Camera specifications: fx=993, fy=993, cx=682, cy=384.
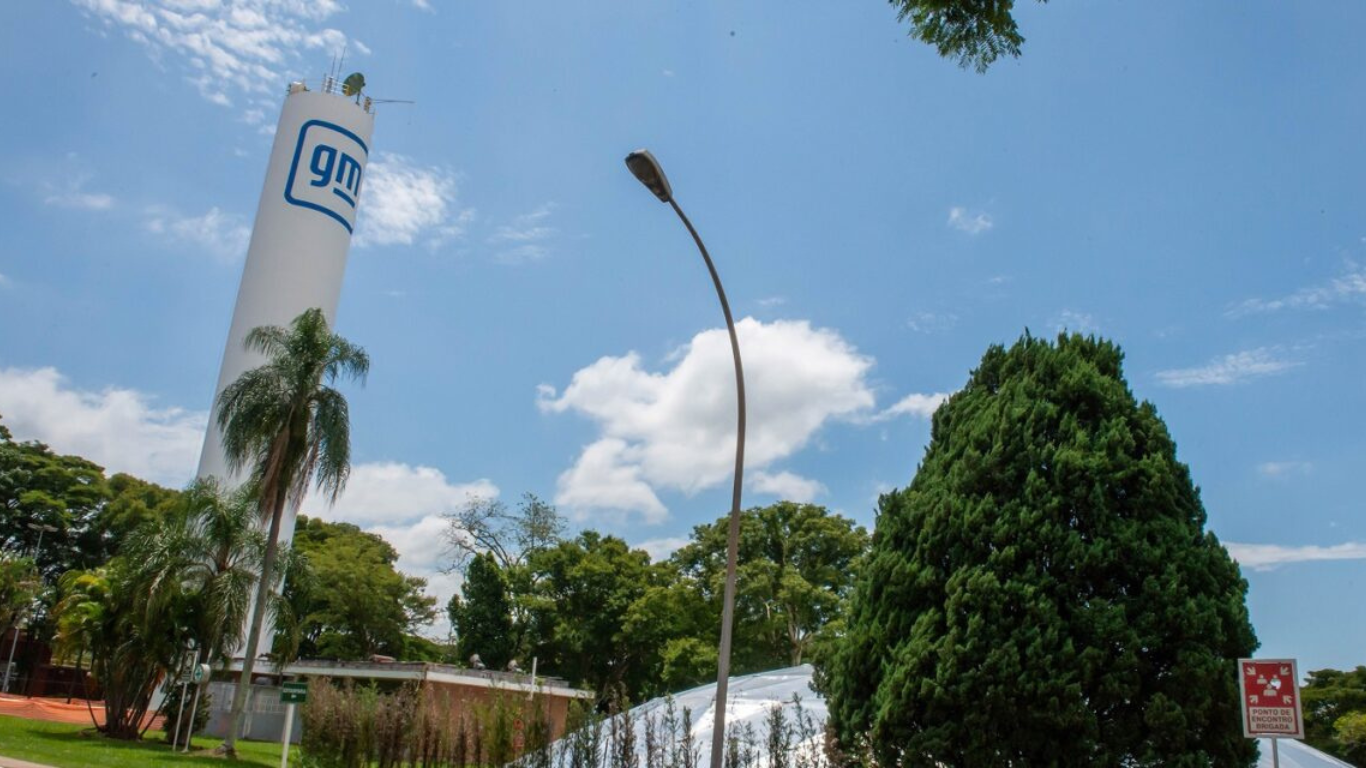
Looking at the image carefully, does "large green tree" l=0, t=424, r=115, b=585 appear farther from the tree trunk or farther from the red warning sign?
the red warning sign

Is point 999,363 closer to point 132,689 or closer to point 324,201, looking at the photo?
point 132,689

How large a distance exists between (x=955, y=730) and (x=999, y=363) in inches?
217

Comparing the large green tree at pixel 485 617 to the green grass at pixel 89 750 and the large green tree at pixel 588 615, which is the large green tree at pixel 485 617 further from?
the green grass at pixel 89 750

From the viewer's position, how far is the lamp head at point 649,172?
11.2 meters

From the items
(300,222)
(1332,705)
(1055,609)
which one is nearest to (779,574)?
(1332,705)

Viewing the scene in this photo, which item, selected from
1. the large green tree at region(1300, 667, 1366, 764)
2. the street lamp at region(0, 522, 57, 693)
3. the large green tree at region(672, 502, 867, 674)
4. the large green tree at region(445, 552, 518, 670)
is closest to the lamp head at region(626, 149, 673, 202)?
the large green tree at region(672, 502, 867, 674)

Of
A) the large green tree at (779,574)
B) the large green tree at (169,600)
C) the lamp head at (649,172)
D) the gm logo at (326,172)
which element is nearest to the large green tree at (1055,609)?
the lamp head at (649,172)

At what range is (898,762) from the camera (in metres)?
12.2

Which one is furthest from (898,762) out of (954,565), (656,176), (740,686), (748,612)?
(748,612)

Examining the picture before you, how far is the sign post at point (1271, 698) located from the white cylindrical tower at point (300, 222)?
4280cm

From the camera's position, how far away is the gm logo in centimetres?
Answer: 4788

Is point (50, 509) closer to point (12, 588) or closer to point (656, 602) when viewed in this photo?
point (12, 588)

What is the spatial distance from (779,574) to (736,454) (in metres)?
32.8

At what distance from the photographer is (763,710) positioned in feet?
65.4
